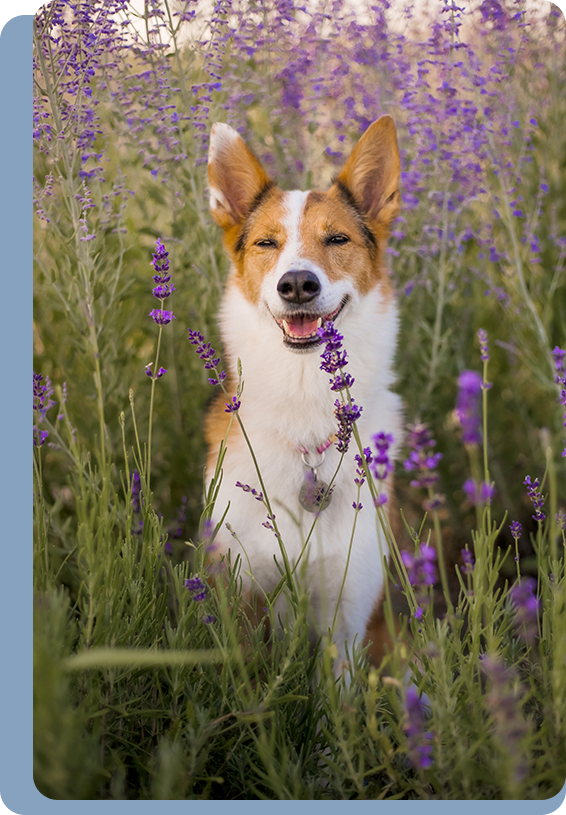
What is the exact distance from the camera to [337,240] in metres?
2.24

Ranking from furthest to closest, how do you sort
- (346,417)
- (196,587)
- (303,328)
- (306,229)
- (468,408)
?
(306,229) → (303,328) → (196,587) → (346,417) → (468,408)

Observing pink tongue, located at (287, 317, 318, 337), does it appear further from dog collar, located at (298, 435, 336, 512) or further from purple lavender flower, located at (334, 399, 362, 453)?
purple lavender flower, located at (334, 399, 362, 453)

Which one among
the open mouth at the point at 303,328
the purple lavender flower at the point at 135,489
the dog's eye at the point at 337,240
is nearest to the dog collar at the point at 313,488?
the open mouth at the point at 303,328

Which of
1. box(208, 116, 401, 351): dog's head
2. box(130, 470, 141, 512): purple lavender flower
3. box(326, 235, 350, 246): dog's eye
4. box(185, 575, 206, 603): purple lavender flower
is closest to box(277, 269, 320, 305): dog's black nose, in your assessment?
box(208, 116, 401, 351): dog's head

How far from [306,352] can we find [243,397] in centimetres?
32

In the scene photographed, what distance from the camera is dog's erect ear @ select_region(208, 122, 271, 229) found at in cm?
209

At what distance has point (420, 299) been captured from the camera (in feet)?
10.3

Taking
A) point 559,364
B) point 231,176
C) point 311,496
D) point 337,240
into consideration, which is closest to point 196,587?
point 311,496

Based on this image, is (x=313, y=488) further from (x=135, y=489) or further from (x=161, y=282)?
(x=161, y=282)

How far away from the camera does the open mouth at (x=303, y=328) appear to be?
2.04 metres

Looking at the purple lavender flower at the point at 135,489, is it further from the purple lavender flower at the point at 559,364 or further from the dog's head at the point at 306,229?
the purple lavender flower at the point at 559,364

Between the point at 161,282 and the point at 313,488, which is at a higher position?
the point at 161,282

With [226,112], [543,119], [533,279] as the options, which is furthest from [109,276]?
[543,119]
